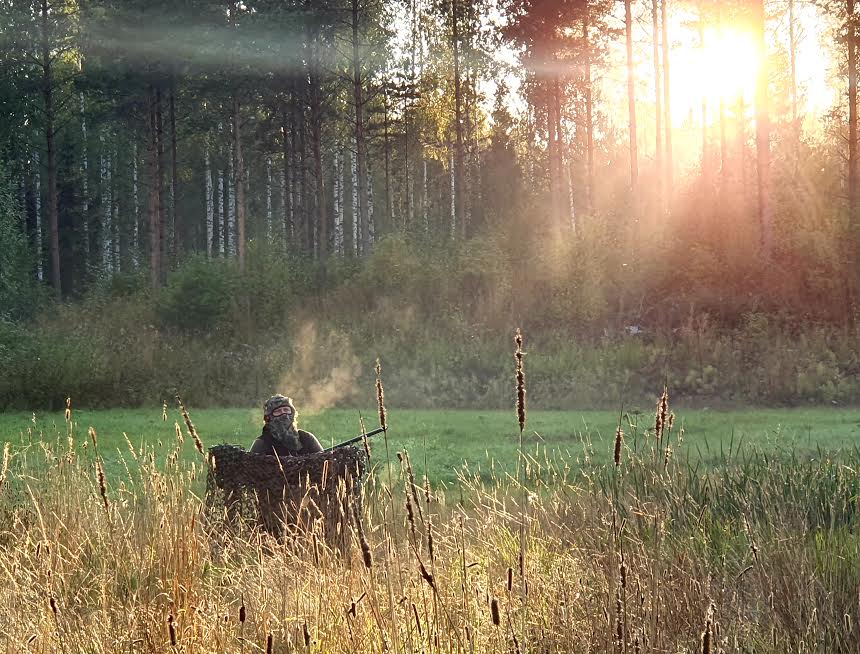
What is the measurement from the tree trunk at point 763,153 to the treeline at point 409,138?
0.05m

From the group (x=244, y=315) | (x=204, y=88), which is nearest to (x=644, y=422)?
(x=244, y=315)

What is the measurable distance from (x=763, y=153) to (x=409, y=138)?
1094 inches

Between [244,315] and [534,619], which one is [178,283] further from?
[534,619]

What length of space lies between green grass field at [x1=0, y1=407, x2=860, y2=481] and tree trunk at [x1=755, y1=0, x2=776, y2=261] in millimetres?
6581

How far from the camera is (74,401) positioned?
760 inches

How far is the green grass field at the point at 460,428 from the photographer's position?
1250 centimetres

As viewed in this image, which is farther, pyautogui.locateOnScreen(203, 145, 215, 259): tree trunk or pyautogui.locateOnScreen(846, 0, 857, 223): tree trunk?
pyautogui.locateOnScreen(203, 145, 215, 259): tree trunk

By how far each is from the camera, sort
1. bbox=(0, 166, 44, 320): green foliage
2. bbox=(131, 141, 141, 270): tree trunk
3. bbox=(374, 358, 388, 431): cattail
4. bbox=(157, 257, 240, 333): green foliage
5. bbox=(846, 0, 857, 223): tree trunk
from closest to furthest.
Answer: bbox=(374, 358, 388, 431): cattail < bbox=(846, 0, 857, 223): tree trunk < bbox=(157, 257, 240, 333): green foliage < bbox=(0, 166, 44, 320): green foliage < bbox=(131, 141, 141, 270): tree trunk

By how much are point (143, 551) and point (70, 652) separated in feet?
4.10

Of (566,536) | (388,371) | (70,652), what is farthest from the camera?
(388,371)

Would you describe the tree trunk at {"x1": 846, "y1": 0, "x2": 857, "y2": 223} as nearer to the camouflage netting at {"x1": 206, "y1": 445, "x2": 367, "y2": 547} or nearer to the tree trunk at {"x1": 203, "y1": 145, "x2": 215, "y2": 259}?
the camouflage netting at {"x1": 206, "y1": 445, "x2": 367, "y2": 547}

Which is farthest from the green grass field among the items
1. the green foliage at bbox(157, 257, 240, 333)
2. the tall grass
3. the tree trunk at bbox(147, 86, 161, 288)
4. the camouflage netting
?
the tree trunk at bbox(147, 86, 161, 288)

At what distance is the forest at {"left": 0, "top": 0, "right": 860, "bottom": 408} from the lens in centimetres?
2041

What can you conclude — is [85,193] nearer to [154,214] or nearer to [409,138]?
[154,214]
